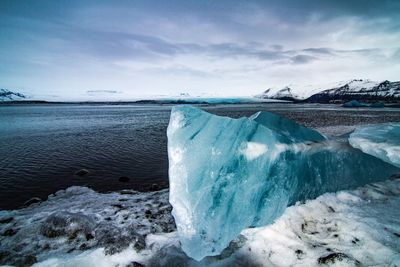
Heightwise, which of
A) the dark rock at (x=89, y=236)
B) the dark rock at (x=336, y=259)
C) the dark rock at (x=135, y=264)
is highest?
the dark rock at (x=336, y=259)

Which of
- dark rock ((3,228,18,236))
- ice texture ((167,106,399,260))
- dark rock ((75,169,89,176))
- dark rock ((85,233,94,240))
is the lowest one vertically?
dark rock ((75,169,89,176))

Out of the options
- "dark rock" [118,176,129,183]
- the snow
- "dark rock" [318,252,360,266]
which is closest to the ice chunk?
"dark rock" [318,252,360,266]

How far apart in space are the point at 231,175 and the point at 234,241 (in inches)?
52.3

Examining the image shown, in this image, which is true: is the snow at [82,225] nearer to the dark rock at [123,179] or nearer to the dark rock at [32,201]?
the dark rock at [32,201]

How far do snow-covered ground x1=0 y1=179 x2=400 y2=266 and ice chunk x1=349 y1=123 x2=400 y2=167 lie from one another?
1.01m

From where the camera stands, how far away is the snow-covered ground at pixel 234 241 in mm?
4219

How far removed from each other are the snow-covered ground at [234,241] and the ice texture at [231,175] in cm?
31

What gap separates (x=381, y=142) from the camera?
24.6 feet

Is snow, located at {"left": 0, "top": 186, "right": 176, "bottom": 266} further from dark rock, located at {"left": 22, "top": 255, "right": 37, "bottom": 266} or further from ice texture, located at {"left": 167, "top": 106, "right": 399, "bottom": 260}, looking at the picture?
ice texture, located at {"left": 167, "top": 106, "right": 399, "bottom": 260}

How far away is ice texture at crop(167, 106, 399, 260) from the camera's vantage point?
15.3 ft

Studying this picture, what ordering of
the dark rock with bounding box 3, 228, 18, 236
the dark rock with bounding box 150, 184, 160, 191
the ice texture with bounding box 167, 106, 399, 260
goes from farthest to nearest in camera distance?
the dark rock with bounding box 150, 184, 160, 191, the dark rock with bounding box 3, 228, 18, 236, the ice texture with bounding box 167, 106, 399, 260

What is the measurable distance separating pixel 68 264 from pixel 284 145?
5.21 meters

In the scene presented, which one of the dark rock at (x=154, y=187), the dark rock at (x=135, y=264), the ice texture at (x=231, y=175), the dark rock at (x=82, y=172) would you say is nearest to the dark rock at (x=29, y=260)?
the dark rock at (x=135, y=264)

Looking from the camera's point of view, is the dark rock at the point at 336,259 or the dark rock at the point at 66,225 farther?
the dark rock at the point at 66,225
